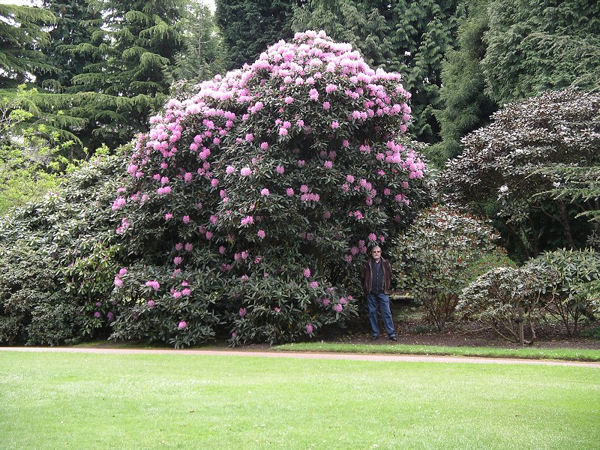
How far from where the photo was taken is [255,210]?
10.6 m

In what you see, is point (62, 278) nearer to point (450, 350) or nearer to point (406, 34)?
point (450, 350)

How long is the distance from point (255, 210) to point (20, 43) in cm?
2249

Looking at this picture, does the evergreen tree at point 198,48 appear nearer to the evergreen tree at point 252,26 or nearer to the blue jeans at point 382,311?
the evergreen tree at point 252,26

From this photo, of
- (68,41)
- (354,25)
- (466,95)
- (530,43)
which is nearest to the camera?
(530,43)

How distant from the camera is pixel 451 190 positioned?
49.2 feet

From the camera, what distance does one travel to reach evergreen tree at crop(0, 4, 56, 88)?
2628cm

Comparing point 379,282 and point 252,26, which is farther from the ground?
point 252,26

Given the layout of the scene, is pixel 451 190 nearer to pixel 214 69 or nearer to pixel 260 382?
pixel 260 382

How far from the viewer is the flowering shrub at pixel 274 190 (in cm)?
1091

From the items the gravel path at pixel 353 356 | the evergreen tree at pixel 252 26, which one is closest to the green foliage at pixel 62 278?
the gravel path at pixel 353 356

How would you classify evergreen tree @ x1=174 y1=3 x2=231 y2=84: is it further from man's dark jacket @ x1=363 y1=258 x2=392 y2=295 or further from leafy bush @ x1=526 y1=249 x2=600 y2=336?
leafy bush @ x1=526 y1=249 x2=600 y2=336

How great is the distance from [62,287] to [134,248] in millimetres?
2194

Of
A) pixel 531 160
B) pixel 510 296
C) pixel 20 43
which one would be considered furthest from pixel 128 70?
pixel 510 296

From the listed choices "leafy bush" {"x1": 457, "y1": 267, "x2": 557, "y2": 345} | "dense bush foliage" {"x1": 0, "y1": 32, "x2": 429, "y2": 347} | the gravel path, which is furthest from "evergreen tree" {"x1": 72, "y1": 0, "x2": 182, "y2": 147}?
"leafy bush" {"x1": 457, "y1": 267, "x2": 557, "y2": 345}
